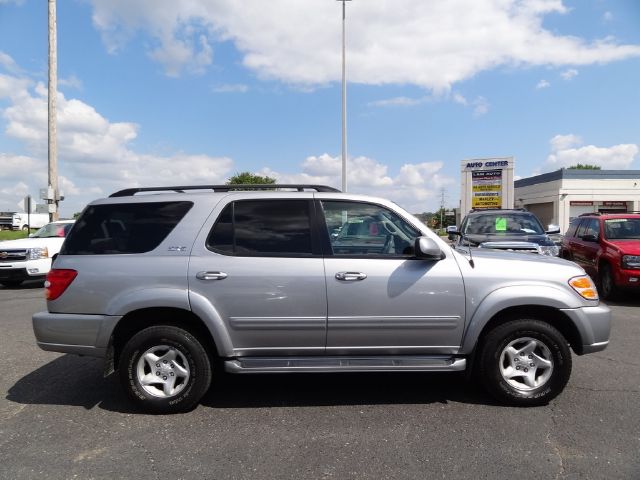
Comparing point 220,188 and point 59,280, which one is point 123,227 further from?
point 220,188

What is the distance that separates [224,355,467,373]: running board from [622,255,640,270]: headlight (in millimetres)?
6305

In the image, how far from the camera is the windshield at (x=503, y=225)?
995 centimetres

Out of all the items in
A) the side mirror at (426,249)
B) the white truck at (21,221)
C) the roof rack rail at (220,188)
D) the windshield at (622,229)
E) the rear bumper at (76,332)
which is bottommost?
the rear bumper at (76,332)

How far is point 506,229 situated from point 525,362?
21.1 ft

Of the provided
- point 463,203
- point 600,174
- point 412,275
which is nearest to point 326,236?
point 412,275

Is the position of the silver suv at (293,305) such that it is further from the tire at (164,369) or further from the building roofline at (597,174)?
the building roofline at (597,174)

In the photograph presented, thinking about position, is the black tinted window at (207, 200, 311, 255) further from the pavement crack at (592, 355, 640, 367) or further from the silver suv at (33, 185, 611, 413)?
the pavement crack at (592, 355, 640, 367)

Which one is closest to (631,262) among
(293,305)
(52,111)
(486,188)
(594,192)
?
(293,305)

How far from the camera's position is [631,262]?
869cm

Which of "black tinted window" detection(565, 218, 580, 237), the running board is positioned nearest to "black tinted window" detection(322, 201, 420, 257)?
the running board

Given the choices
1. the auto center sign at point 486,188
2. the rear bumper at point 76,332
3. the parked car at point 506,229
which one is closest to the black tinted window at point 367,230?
the rear bumper at point 76,332

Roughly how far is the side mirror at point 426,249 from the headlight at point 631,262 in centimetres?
645

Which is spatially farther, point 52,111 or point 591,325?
point 52,111

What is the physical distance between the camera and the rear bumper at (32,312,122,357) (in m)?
4.02
